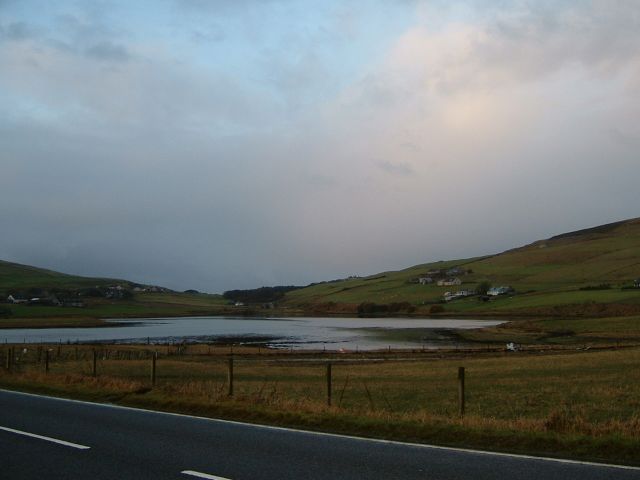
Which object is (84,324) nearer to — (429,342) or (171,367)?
(429,342)

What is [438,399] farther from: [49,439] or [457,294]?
[457,294]

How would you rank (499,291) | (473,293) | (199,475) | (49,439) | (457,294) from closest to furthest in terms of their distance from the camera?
(199,475) → (49,439) → (499,291) → (473,293) → (457,294)

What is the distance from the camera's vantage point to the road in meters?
9.73

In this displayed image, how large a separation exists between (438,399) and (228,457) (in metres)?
14.7

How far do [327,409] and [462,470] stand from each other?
6.98 m

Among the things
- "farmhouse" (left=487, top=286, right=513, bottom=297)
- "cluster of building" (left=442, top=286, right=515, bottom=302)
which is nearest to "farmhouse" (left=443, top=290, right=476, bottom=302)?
"cluster of building" (left=442, top=286, right=515, bottom=302)

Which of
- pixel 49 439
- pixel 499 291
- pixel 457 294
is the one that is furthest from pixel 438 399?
pixel 457 294

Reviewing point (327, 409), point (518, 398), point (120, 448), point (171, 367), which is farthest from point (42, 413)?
point (171, 367)

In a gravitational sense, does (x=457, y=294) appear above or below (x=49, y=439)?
above

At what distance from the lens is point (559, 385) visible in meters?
27.7

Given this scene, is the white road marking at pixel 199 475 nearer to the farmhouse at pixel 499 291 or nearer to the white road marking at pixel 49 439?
the white road marking at pixel 49 439

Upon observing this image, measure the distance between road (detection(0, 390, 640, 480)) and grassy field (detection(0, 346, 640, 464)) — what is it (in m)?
1.34

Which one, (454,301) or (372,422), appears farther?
(454,301)

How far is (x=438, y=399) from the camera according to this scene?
24125 mm
